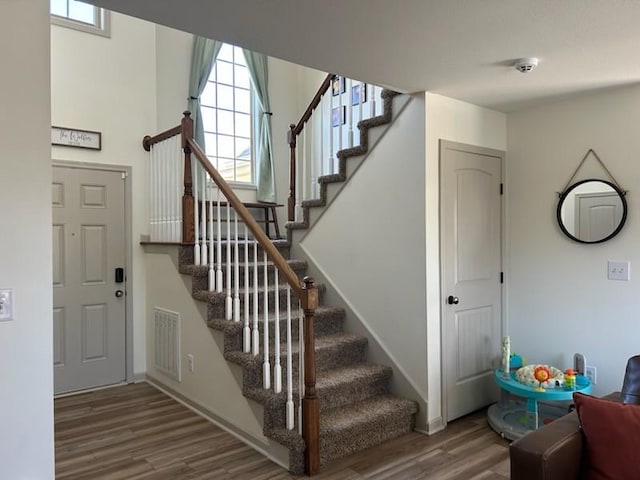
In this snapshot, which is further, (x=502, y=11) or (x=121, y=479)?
(x=121, y=479)

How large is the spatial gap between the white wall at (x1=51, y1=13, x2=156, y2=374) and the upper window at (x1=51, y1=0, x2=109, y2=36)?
0.06 m

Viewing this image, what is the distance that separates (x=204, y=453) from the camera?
3090mm

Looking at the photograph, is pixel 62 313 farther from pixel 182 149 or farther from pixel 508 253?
pixel 508 253

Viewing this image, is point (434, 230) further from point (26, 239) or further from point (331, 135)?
point (26, 239)

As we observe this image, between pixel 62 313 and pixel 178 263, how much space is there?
1228mm

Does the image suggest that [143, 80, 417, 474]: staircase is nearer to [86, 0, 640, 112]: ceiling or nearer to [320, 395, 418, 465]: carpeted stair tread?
[320, 395, 418, 465]: carpeted stair tread

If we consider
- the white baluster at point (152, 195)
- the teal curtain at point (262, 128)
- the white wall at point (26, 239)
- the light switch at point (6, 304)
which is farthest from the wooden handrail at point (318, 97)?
the light switch at point (6, 304)

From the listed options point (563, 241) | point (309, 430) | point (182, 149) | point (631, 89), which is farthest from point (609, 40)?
point (182, 149)

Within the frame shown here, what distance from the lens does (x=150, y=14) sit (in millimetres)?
2070

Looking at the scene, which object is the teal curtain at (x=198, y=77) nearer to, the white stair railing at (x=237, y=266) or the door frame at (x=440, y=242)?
the white stair railing at (x=237, y=266)

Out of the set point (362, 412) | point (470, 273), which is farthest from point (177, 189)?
point (470, 273)

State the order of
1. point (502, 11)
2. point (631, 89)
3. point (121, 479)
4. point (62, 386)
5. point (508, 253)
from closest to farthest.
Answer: point (502, 11) → point (121, 479) → point (631, 89) → point (508, 253) → point (62, 386)

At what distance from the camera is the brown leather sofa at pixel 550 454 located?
70.7 inches

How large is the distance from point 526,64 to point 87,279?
3.91 metres
